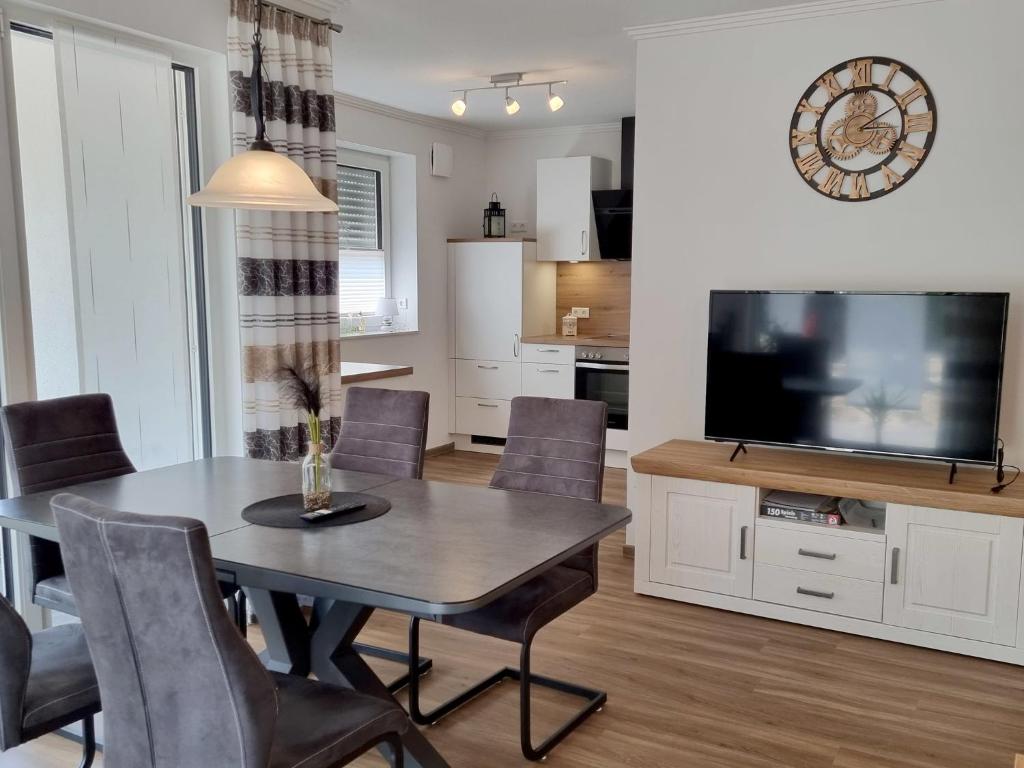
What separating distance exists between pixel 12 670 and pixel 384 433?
5.64ft

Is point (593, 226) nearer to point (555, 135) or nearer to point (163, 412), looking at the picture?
point (555, 135)

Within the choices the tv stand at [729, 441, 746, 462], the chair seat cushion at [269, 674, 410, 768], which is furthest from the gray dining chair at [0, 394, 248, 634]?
the tv stand at [729, 441, 746, 462]

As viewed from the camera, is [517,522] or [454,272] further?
[454,272]

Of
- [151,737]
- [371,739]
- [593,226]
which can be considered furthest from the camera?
[593,226]

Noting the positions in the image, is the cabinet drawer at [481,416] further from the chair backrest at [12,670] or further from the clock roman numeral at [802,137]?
the chair backrest at [12,670]

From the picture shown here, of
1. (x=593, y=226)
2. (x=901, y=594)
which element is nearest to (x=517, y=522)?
(x=901, y=594)

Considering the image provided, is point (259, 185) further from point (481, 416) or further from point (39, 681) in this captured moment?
point (481, 416)

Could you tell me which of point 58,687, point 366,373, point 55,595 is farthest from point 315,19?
point 58,687

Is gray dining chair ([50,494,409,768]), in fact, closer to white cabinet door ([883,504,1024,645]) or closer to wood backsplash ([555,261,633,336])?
white cabinet door ([883,504,1024,645])

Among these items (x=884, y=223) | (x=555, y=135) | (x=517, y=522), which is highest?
(x=555, y=135)

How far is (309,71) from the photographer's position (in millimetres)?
4016

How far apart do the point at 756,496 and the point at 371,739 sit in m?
2.34

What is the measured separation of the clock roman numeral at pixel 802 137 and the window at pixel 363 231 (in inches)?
142

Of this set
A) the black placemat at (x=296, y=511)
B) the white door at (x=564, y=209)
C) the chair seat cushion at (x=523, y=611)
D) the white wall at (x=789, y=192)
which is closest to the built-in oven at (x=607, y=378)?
the white door at (x=564, y=209)
